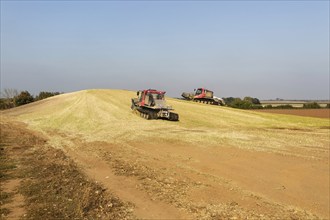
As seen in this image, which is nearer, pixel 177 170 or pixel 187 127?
pixel 177 170

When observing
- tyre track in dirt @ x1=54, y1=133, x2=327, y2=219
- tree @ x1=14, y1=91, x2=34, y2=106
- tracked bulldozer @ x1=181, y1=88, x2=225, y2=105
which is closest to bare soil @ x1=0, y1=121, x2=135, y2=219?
tyre track in dirt @ x1=54, y1=133, x2=327, y2=219

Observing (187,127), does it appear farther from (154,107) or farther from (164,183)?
(164,183)

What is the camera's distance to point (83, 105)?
41.7 m

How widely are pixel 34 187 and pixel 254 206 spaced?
Result: 7.20 metres

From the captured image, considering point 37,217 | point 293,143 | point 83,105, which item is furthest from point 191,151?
point 83,105

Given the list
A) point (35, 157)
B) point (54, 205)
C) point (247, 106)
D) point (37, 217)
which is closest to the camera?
point (37, 217)

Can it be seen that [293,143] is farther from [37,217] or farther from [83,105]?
[83,105]

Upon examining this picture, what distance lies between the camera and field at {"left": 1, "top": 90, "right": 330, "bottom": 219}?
9.81 metres

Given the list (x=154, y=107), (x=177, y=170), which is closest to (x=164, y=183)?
(x=177, y=170)

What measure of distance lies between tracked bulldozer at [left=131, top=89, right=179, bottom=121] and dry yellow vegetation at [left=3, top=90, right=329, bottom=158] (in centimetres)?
101

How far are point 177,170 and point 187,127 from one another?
13.8m

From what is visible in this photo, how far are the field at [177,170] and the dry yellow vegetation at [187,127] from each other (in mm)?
87

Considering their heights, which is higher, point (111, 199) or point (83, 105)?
point (83, 105)

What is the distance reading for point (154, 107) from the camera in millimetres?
30922
